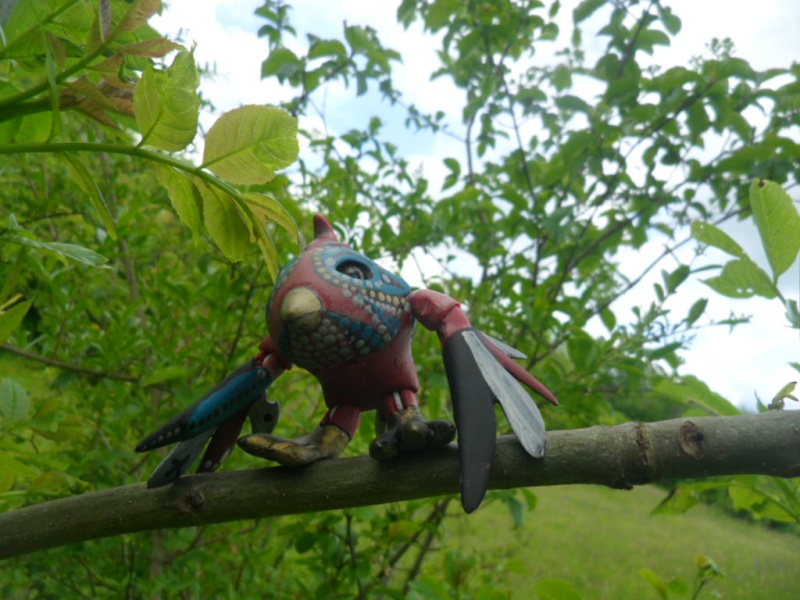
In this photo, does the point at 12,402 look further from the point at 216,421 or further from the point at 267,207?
the point at 267,207

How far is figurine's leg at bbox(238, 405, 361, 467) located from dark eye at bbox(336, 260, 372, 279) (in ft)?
0.40

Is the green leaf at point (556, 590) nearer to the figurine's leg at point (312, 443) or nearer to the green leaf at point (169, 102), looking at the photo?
the figurine's leg at point (312, 443)

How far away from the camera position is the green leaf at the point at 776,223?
17.5 inches

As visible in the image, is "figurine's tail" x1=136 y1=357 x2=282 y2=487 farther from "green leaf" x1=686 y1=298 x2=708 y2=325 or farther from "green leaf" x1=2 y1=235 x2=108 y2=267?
"green leaf" x1=686 y1=298 x2=708 y2=325

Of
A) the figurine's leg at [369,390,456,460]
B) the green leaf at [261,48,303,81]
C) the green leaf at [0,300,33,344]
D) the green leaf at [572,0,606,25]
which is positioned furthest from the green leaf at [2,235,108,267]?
the green leaf at [572,0,606,25]

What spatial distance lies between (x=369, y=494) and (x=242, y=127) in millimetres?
265

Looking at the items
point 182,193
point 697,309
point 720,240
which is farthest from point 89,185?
point 697,309

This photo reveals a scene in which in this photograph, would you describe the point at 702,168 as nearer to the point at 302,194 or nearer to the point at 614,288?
the point at 614,288

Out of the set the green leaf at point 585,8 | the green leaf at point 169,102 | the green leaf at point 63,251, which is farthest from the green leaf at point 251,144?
the green leaf at point 585,8

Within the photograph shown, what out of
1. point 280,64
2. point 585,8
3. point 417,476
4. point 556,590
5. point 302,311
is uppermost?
point 585,8

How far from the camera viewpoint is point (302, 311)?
1.55ft

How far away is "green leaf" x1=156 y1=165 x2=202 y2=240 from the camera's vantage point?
1.45 feet

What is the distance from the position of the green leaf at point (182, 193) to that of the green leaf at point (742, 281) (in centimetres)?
38

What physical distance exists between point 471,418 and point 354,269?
169 millimetres
